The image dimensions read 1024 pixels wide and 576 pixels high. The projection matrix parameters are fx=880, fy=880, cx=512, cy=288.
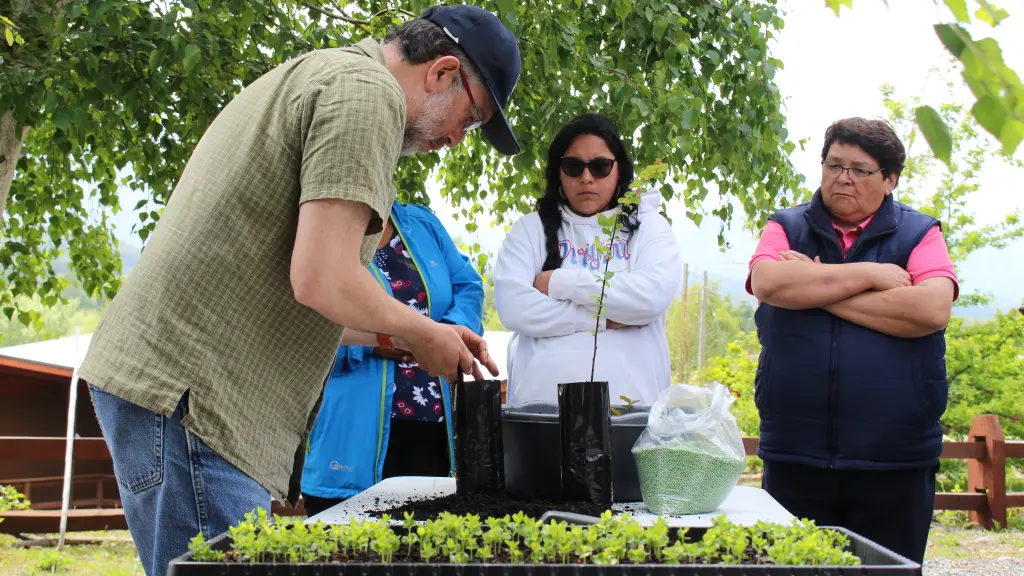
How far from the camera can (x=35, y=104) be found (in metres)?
3.47

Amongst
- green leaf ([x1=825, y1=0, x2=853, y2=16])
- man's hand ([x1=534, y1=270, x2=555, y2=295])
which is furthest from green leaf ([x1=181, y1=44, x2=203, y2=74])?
green leaf ([x1=825, y1=0, x2=853, y2=16])

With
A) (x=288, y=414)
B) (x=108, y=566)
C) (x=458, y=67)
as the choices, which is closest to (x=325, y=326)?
(x=288, y=414)

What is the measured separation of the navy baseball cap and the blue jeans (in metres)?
0.81

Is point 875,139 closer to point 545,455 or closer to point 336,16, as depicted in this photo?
point 545,455

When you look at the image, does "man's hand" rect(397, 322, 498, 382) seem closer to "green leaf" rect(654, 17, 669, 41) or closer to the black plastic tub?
the black plastic tub

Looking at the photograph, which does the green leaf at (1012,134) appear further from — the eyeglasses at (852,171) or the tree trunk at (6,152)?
the tree trunk at (6,152)

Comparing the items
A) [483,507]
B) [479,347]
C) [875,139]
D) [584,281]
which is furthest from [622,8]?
[483,507]

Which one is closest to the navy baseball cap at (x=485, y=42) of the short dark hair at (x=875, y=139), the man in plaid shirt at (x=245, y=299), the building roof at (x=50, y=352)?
the man in plaid shirt at (x=245, y=299)

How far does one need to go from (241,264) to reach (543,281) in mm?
1474

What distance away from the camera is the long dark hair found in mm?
2898

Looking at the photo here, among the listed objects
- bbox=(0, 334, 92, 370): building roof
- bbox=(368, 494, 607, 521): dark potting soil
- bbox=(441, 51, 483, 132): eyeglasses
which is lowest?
bbox=(0, 334, 92, 370): building roof

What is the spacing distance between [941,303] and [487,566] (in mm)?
1882

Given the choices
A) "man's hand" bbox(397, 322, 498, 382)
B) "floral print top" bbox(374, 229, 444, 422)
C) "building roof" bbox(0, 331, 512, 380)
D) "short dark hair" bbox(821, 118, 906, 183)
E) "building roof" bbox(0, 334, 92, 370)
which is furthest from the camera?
"building roof" bbox(0, 334, 92, 370)

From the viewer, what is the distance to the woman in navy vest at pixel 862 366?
2393 mm
